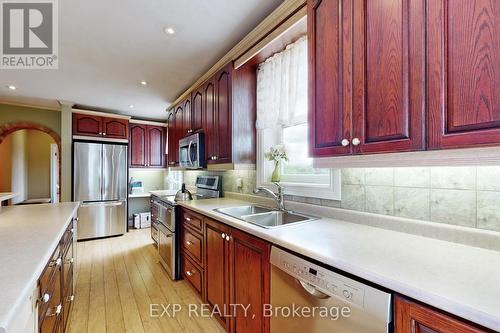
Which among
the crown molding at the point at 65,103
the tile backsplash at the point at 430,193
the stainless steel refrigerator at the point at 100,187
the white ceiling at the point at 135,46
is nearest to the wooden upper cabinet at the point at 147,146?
the stainless steel refrigerator at the point at 100,187

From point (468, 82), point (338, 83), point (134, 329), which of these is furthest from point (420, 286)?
point (134, 329)

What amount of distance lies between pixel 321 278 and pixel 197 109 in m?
2.56

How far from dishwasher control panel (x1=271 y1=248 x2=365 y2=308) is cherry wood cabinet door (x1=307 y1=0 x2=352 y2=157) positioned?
0.58 m

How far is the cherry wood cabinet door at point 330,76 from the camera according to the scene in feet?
3.88

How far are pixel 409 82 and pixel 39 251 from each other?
5.85ft

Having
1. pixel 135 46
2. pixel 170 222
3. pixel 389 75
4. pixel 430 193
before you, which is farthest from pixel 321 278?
pixel 135 46

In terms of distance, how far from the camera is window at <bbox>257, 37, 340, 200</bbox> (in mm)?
1820

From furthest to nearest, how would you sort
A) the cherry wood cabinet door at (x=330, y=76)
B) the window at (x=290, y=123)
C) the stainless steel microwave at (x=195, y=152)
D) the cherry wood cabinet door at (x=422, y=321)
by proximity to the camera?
the stainless steel microwave at (x=195, y=152) < the window at (x=290, y=123) < the cherry wood cabinet door at (x=330, y=76) < the cherry wood cabinet door at (x=422, y=321)

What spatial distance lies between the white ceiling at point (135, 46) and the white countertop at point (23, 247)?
1.53 m

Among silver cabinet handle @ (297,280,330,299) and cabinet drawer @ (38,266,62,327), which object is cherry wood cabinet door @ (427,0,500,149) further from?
cabinet drawer @ (38,266,62,327)

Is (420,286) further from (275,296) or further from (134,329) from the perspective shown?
(134,329)

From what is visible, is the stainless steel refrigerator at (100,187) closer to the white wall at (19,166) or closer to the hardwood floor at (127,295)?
the hardwood floor at (127,295)

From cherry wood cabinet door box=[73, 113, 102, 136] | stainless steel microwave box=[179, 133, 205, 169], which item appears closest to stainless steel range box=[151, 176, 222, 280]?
stainless steel microwave box=[179, 133, 205, 169]

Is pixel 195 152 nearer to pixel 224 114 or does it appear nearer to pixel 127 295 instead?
pixel 224 114
